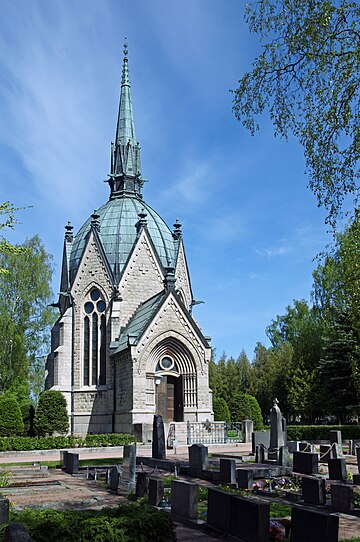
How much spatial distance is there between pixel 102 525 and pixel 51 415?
26.8 metres

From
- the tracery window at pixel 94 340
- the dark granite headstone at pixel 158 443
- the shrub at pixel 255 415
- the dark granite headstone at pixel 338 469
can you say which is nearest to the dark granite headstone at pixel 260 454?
the dark granite headstone at pixel 158 443

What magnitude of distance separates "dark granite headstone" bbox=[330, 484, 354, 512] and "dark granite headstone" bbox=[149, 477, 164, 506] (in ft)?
10.9

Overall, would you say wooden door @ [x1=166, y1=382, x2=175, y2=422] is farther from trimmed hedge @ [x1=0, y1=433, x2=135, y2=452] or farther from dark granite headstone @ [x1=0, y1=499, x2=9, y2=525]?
dark granite headstone @ [x1=0, y1=499, x2=9, y2=525]

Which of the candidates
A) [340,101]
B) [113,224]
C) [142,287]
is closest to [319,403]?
[142,287]

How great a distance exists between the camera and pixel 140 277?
40.9m

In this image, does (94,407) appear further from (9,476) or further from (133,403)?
(9,476)

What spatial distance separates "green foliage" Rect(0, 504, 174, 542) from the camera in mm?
7062

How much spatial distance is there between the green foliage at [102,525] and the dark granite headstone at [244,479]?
6.62 meters

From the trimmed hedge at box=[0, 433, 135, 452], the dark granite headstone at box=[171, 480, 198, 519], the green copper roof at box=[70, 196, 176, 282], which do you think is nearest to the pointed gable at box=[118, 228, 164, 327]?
the green copper roof at box=[70, 196, 176, 282]

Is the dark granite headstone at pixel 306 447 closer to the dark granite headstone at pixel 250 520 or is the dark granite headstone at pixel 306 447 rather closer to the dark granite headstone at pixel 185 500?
the dark granite headstone at pixel 185 500

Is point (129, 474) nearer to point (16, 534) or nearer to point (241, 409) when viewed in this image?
point (16, 534)

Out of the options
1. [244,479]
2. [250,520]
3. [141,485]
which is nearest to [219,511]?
[250,520]

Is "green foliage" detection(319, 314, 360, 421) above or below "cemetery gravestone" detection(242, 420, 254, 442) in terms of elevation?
above

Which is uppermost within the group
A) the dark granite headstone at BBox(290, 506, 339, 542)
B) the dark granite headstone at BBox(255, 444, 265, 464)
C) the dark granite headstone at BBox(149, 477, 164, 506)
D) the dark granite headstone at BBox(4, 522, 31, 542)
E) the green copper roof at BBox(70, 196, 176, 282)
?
the green copper roof at BBox(70, 196, 176, 282)
